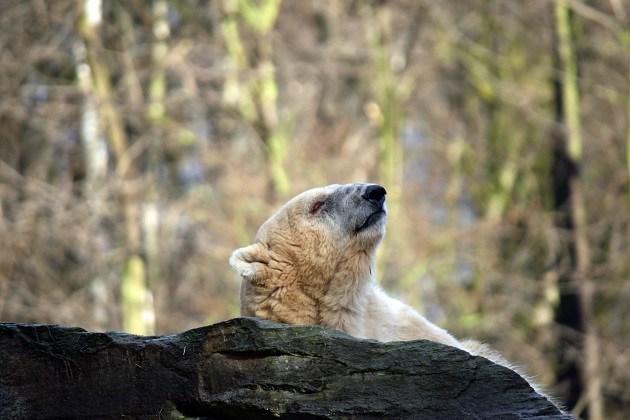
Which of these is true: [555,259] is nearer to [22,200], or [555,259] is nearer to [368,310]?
[22,200]

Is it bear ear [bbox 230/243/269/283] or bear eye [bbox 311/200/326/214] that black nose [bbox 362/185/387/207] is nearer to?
bear eye [bbox 311/200/326/214]

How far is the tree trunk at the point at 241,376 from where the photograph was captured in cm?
534

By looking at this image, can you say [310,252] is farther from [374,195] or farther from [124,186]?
[124,186]

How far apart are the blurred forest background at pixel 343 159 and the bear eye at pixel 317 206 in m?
9.19

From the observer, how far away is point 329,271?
7.45 metres

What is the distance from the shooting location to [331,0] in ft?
72.1

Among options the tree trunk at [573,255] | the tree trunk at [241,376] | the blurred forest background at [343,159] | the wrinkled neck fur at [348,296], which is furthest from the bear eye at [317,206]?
the tree trunk at [573,255]

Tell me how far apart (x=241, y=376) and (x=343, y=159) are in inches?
580

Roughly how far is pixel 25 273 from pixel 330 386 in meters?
14.3

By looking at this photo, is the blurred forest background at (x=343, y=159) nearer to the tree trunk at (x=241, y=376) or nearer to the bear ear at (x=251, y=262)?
the bear ear at (x=251, y=262)

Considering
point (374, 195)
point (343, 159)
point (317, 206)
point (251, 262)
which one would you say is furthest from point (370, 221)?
Answer: point (343, 159)

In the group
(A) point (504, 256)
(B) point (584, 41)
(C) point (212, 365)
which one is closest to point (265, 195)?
(A) point (504, 256)

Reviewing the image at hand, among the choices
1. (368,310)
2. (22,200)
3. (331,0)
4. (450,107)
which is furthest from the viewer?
(450,107)

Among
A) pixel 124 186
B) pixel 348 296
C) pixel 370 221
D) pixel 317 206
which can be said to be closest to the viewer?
pixel 348 296
